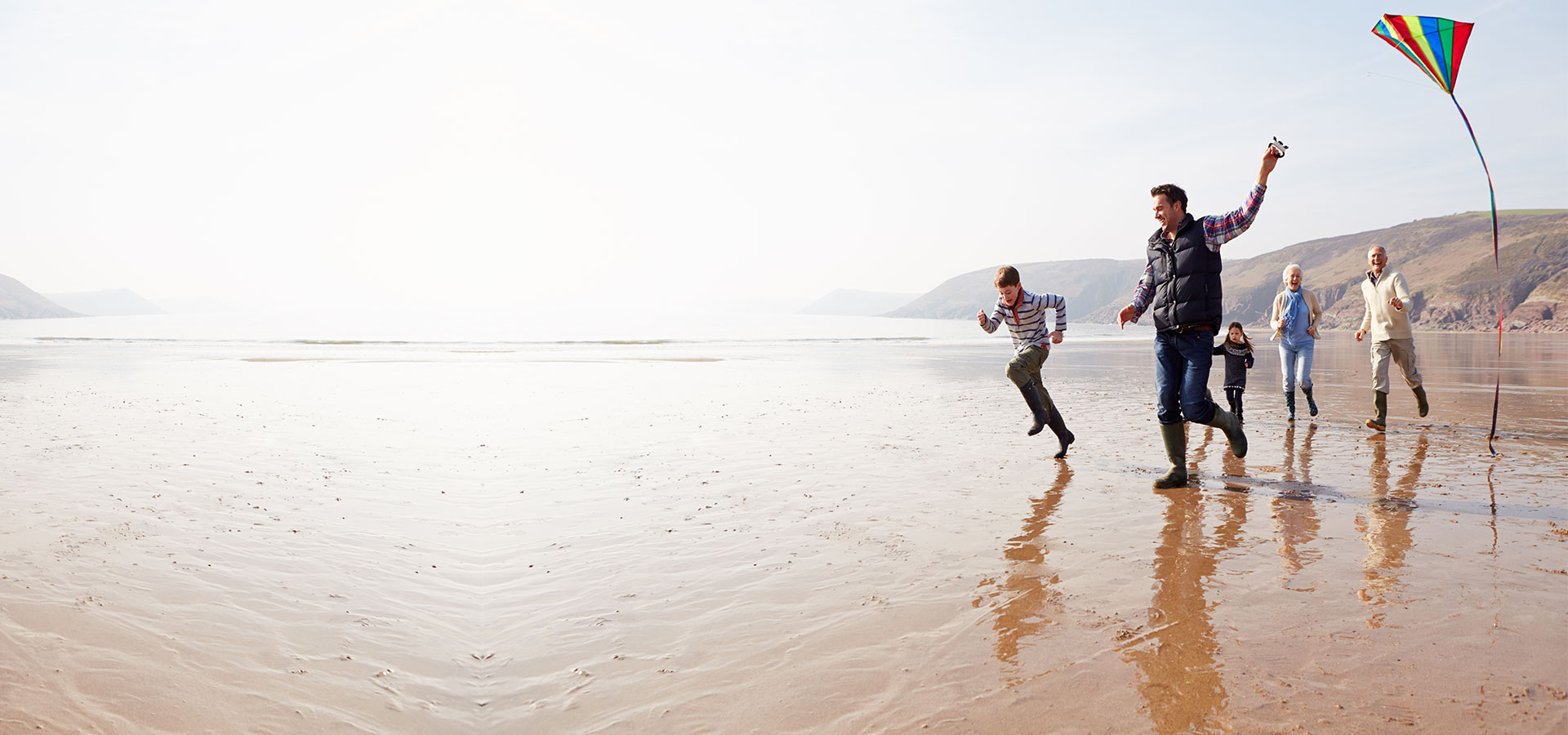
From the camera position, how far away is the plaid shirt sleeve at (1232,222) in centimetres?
667

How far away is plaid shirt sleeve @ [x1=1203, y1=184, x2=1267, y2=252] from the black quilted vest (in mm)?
88

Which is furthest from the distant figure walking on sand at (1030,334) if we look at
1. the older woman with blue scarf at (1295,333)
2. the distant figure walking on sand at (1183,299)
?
the older woman with blue scarf at (1295,333)

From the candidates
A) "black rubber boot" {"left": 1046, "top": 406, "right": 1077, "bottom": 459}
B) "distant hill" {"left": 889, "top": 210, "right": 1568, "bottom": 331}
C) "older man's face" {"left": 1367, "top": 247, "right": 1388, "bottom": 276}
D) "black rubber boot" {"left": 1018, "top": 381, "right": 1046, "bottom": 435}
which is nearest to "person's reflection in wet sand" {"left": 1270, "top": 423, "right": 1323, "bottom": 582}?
"black rubber boot" {"left": 1046, "top": 406, "right": 1077, "bottom": 459}

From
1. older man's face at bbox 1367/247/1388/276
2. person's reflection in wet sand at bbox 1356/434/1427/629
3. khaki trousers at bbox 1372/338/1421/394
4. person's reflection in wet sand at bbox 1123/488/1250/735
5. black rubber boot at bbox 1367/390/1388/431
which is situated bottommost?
person's reflection in wet sand at bbox 1356/434/1427/629

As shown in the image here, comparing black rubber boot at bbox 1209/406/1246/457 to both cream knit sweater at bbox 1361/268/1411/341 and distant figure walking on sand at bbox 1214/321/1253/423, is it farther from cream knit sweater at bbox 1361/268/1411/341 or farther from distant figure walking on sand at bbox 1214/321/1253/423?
cream knit sweater at bbox 1361/268/1411/341

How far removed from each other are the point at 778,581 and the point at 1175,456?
13.8 feet

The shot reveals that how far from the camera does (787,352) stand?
33844 millimetres

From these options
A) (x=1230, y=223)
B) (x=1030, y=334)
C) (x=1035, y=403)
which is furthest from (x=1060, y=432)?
(x=1230, y=223)

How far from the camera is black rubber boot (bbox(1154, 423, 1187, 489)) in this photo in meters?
6.78

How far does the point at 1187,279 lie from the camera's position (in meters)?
6.86

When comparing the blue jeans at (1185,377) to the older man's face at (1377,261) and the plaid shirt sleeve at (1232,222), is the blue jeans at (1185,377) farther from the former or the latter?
the older man's face at (1377,261)

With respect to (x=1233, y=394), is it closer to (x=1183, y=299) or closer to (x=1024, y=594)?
(x=1183, y=299)

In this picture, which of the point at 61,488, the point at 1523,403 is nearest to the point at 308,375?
the point at 61,488

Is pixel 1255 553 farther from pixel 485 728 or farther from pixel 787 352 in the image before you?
pixel 787 352
